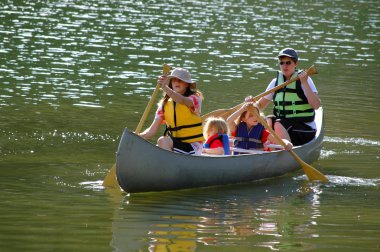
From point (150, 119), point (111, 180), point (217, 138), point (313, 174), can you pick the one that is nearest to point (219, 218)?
point (111, 180)

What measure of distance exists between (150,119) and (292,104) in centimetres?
314

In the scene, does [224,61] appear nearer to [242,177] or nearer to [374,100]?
[374,100]

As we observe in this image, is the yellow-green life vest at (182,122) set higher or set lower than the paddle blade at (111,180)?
higher

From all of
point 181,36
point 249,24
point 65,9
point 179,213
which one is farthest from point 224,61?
point 179,213

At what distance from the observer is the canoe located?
32.8 ft

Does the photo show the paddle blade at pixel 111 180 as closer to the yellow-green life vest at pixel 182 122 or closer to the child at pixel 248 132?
the yellow-green life vest at pixel 182 122

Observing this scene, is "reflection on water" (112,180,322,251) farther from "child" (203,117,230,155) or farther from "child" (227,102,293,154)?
"child" (227,102,293,154)

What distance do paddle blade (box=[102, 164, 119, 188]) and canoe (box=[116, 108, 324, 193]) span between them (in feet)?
1.16

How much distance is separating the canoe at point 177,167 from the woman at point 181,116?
0.30 meters

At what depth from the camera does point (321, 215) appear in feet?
31.5

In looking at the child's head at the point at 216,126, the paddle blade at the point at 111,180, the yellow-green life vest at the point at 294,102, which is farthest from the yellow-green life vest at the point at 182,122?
the yellow-green life vest at the point at 294,102

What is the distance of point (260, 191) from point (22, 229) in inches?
133

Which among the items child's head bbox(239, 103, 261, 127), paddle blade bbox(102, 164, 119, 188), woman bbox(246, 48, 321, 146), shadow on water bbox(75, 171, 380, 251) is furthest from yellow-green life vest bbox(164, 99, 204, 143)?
woman bbox(246, 48, 321, 146)

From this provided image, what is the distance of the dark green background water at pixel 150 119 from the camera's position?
28.2 ft
